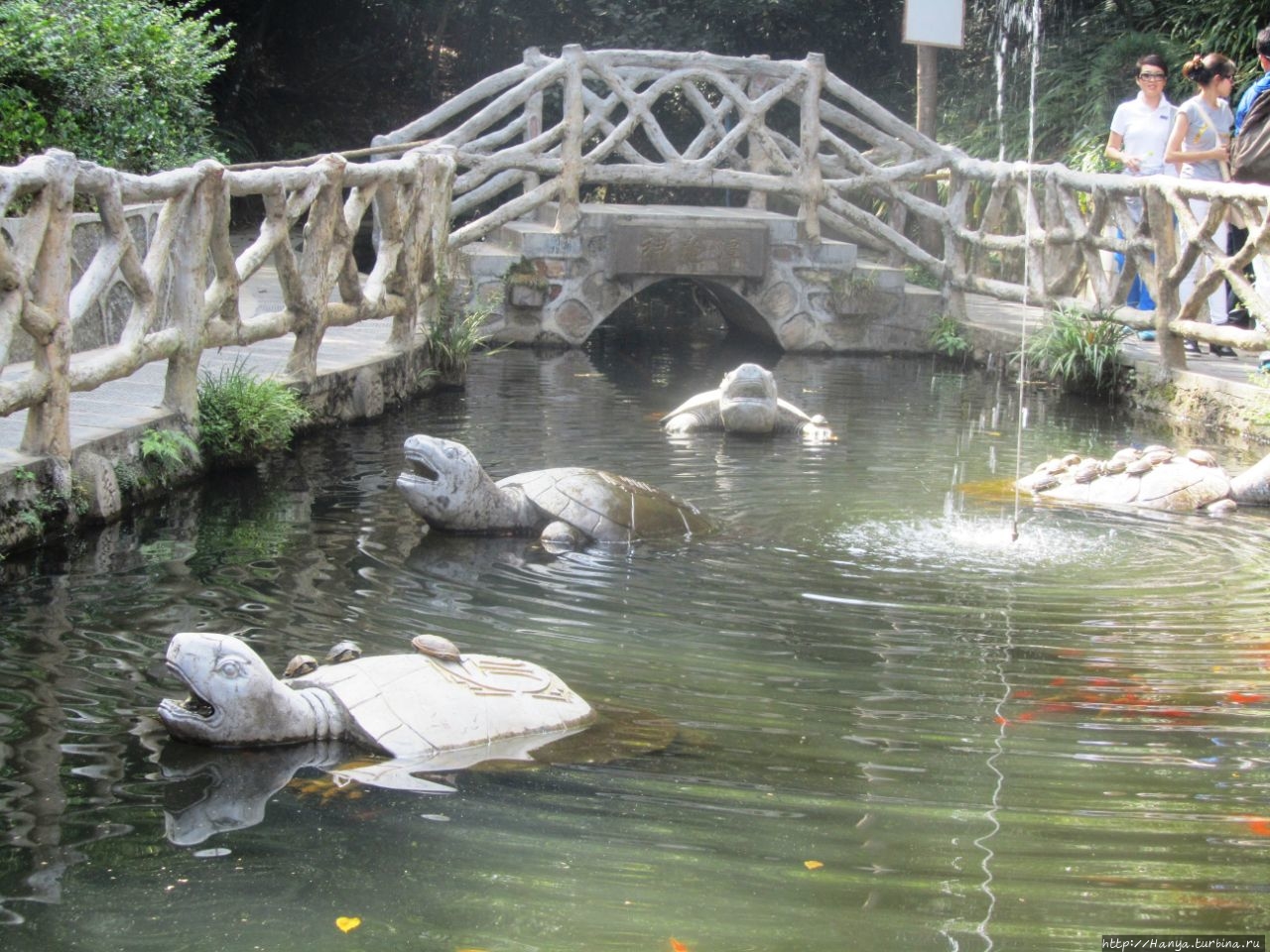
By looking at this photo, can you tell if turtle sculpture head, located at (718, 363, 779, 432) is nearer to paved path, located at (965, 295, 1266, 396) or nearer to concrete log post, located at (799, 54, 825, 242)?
paved path, located at (965, 295, 1266, 396)

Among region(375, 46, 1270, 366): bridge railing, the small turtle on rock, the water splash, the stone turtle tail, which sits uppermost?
region(375, 46, 1270, 366): bridge railing

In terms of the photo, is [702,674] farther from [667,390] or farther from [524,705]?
[667,390]

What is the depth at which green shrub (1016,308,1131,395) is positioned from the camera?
11.9 m

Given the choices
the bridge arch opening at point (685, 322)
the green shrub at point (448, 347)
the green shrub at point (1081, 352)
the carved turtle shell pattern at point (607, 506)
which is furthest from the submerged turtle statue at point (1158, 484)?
the bridge arch opening at point (685, 322)

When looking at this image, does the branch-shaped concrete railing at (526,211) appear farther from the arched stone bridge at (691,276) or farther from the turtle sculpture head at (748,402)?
the turtle sculpture head at (748,402)

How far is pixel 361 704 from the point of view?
4395mm

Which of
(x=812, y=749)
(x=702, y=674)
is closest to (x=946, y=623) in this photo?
(x=702, y=674)

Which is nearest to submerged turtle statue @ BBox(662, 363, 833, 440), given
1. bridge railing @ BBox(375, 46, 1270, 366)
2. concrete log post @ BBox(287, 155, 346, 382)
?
concrete log post @ BBox(287, 155, 346, 382)

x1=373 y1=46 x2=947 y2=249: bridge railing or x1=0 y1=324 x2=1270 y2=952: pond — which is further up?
x1=373 y1=46 x2=947 y2=249: bridge railing

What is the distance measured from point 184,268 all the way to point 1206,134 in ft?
25.4

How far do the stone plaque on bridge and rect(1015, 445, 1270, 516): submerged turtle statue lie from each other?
21.7 feet

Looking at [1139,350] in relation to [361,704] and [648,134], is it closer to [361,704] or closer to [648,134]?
[648,134]

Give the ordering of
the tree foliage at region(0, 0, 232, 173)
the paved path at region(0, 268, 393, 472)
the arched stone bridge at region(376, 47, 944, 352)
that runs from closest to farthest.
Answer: the paved path at region(0, 268, 393, 472) < the tree foliage at region(0, 0, 232, 173) < the arched stone bridge at region(376, 47, 944, 352)

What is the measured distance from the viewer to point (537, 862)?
359 cm
